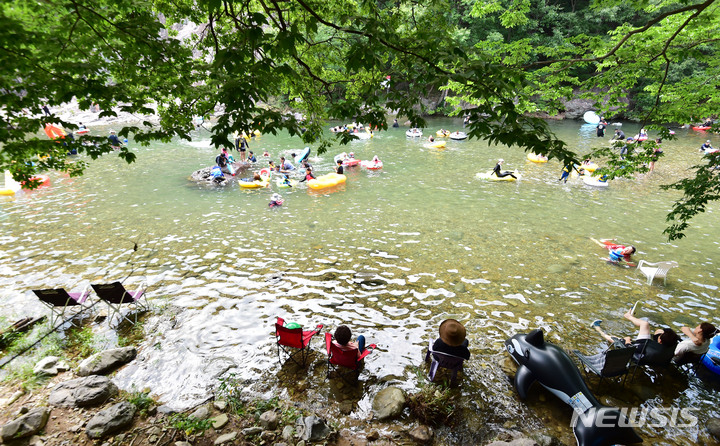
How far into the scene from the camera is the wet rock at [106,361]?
18.1ft

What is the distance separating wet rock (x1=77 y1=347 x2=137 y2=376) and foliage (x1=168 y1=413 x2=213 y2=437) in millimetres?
2081

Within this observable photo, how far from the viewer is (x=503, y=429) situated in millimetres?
4734

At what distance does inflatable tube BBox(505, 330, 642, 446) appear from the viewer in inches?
169

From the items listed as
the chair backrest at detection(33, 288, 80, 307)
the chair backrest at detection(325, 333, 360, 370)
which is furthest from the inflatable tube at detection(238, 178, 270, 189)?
the chair backrest at detection(325, 333, 360, 370)

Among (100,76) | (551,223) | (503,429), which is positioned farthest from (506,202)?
(100,76)

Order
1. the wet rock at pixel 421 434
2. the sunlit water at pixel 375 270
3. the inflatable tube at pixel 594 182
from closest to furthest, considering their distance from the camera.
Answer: the wet rock at pixel 421 434 → the sunlit water at pixel 375 270 → the inflatable tube at pixel 594 182

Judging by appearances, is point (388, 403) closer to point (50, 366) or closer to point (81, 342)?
point (50, 366)

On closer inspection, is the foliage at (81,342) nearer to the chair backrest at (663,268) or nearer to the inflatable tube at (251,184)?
the inflatable tube at (251,184)

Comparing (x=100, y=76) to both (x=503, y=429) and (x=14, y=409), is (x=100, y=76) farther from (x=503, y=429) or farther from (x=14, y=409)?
(x=503, y=429)

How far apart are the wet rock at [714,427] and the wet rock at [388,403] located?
4.62 metres

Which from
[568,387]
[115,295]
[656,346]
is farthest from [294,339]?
[656,346]

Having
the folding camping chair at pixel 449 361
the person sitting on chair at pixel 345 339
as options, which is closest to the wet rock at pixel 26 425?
the person sitting on chair at pixel 345 339

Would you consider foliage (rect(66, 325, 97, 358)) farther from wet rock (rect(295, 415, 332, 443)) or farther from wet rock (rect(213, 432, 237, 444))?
wet rock (rect(295, 415, 332, 443))

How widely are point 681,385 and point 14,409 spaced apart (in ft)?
35.7
